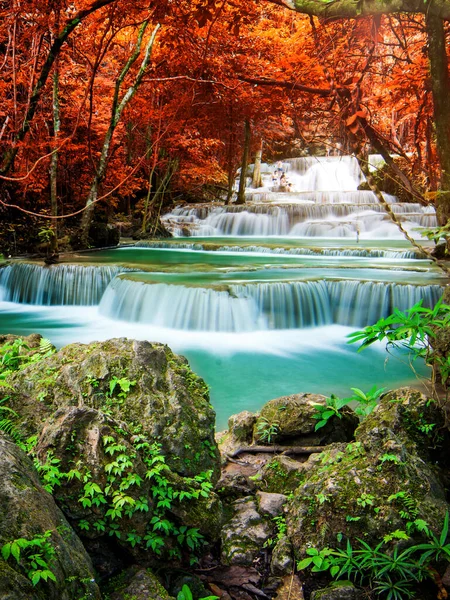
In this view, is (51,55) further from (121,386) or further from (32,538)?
(32,538)

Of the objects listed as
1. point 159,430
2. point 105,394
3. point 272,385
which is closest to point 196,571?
point 159,430

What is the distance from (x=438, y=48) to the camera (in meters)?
4.01

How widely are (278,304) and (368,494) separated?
739cm

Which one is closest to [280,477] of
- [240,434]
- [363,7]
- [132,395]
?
[240,434]

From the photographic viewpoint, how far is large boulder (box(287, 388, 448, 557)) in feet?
6.82

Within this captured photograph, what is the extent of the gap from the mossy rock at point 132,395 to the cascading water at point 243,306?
3245 millimetres

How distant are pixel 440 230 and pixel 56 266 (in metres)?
11.0

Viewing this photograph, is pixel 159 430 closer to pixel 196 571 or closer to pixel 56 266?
pixel 196 571

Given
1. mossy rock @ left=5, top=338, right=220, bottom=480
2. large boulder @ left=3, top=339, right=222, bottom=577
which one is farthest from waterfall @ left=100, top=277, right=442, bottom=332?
mossy rock @ left=5, top=338, right=220, bottom=480

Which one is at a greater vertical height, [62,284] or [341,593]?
[62,284]

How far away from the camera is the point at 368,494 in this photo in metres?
2.14

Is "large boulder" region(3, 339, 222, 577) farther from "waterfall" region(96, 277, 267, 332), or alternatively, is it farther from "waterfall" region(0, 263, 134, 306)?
"waterfall" region(0, 263, 134, 306)

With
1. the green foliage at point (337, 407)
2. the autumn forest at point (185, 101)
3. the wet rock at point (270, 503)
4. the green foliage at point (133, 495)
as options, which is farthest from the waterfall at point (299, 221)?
the green foliage at point (133, 495)

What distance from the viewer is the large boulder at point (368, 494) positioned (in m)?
2.08
